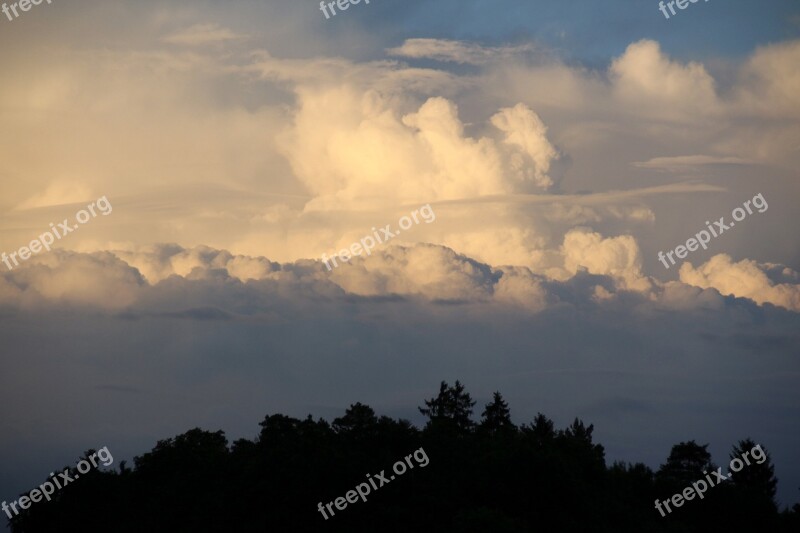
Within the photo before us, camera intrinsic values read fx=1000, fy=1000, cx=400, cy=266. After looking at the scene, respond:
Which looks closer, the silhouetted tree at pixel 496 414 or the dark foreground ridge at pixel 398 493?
the dark foreground ridge at pixel 398 493

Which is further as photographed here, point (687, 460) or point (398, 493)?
point (687, 460)

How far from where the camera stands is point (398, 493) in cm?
7550

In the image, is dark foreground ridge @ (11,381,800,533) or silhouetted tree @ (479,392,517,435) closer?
dark foreground ridge @ (11,381,800,533)

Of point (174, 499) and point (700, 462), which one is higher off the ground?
point (174, 499)

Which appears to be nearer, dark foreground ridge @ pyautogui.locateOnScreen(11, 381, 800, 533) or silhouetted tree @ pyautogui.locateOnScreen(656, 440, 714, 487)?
dark foreground ridge @ pyautogui.locateOnScreen(11, 381, 800, 533)

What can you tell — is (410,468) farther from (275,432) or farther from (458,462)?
(275,432)

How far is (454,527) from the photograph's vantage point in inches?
2729

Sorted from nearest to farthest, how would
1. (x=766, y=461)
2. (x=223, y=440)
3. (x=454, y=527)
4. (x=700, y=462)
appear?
(x=454, y=527) < (x=223, y=440) < (x=700, y=462) < (x=766, y=461)

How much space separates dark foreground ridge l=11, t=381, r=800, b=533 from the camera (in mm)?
72500

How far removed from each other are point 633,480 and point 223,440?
156 ft

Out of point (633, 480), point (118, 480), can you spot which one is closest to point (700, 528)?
point (633, 480)

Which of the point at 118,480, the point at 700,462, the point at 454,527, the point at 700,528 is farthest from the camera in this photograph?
the point at 700,462

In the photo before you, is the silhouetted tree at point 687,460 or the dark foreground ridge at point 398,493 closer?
the dark foreground ridge at point 398,493

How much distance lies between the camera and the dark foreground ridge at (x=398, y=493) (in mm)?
72500
